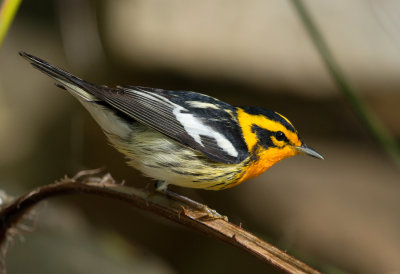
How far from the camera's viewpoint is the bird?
2.08 meters

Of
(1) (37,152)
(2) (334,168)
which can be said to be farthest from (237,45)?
(1) (37,152)

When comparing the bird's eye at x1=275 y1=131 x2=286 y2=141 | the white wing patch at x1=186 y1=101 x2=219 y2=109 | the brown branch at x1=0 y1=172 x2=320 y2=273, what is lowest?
the brown branch at x1=0 y1=172 x2=320 y2=273

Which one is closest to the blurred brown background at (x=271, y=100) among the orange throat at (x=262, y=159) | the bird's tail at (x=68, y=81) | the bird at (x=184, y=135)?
the orange throat at (x=262, y=159)

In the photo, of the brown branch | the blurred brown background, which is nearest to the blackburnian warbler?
the brown branch

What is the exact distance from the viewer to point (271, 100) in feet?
12.8

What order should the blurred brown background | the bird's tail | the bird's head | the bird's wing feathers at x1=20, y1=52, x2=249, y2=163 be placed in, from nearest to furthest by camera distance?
the bird's tail, the bird's wing feathers at x1=20, y1=52, x2=249, y2=163, the bird's head, the blurred brown background

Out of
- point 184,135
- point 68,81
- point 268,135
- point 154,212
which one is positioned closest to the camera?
point 154,212

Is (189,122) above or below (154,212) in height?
above

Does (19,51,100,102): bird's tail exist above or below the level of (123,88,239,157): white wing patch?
below

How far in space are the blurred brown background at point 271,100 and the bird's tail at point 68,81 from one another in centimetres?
186

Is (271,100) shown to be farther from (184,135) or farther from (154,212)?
(154,212)

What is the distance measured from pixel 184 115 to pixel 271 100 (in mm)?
1824

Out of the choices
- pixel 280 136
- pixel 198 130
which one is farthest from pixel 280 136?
pixel 198 130

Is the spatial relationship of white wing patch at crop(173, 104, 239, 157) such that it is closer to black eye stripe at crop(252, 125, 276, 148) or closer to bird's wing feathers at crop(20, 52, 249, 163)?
bird's wing feathers at crop(20, 52, 249, 163)
